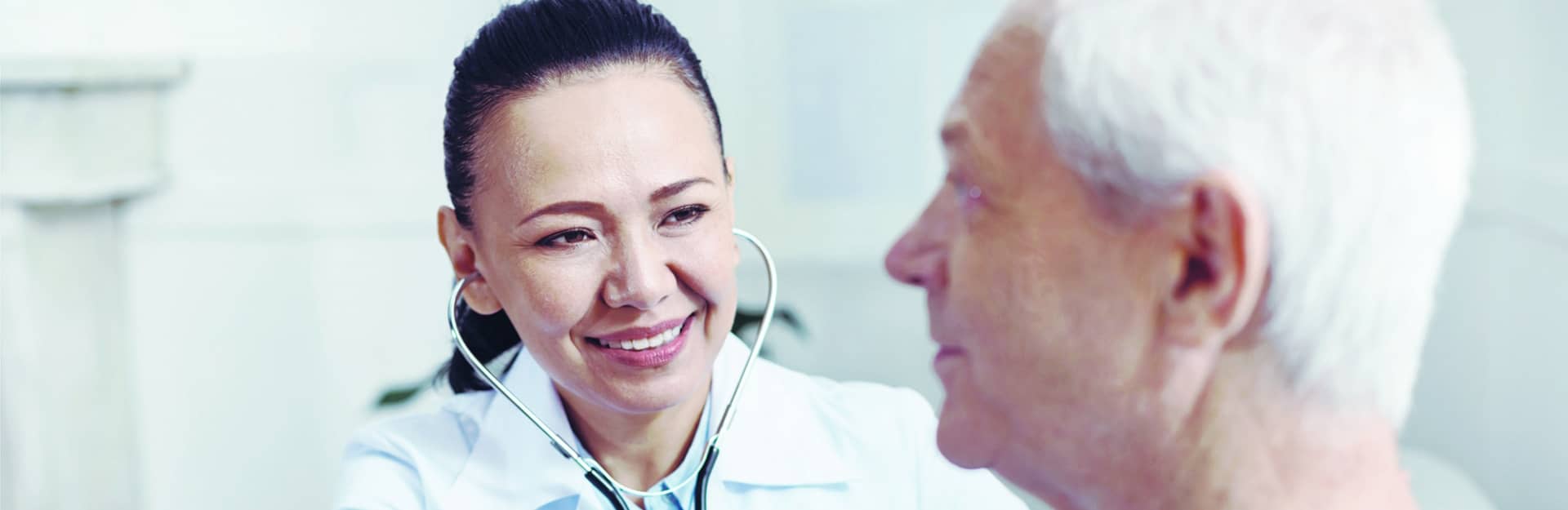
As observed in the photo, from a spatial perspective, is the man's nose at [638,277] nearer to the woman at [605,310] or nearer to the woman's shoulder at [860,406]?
the woman at [605,310]

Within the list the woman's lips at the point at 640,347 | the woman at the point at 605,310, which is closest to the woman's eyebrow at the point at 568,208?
the woman at the point at 605,310

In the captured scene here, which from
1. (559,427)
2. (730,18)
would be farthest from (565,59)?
(730,18)

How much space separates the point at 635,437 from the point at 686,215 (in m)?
0.22

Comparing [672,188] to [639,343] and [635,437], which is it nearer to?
[639,343]

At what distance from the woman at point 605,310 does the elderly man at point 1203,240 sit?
1.20ft

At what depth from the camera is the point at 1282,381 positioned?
612mm

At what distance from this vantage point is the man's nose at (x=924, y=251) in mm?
690

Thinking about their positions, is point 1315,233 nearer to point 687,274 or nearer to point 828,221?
point 687,274

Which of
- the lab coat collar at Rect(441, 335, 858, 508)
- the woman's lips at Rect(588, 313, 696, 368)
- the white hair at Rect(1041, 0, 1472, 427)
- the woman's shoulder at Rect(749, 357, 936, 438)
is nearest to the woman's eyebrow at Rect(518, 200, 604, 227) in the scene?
the woman's lips at Rect(588, 313, 696, 368)

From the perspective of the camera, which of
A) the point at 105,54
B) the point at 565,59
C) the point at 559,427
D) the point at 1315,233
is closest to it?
the point at 1315,233

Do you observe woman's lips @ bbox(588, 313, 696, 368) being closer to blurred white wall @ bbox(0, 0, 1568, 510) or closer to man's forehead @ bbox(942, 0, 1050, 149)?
man's forehead @ bbox(942, 0, 1050, 149)

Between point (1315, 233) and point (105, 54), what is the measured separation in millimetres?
2188

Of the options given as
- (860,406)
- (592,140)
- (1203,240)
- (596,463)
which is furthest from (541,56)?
(1203,240)

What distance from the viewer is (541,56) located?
992 mm
